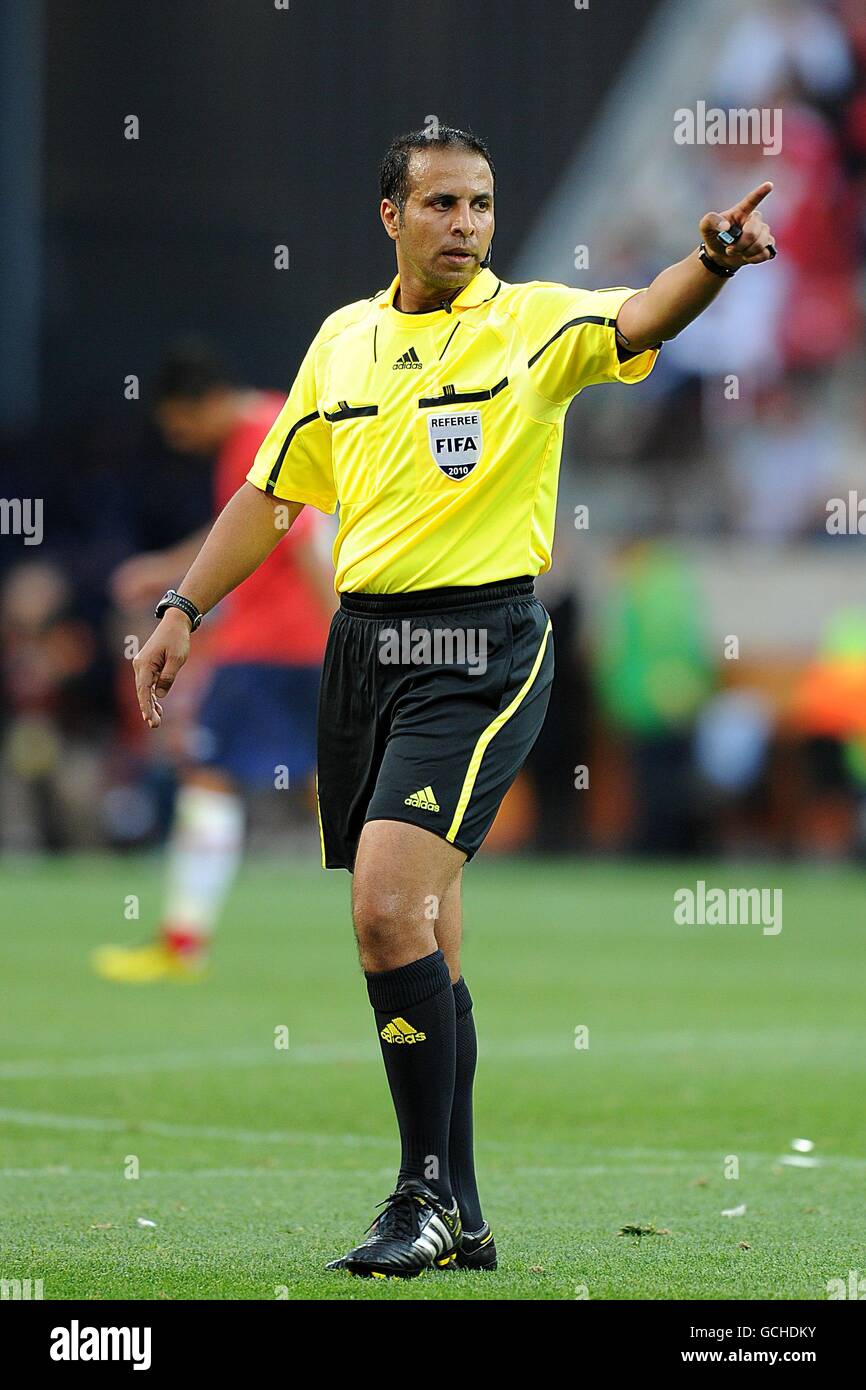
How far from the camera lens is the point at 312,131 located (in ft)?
65.4

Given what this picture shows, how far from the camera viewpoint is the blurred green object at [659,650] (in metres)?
17.3

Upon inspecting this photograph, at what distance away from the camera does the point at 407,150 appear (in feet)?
17.0

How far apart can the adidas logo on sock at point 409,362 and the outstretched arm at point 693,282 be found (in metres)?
0.50

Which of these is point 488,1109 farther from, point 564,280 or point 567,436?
point 564,280

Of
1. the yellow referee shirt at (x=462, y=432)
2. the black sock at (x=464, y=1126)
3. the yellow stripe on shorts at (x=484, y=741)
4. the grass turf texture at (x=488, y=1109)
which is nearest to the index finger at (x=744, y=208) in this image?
the yellow referee shirt at (x=462, y=432)

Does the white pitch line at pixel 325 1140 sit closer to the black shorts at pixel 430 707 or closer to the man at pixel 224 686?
the black shorts at pixel 430 707

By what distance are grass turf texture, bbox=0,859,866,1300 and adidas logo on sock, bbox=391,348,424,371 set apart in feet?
6.39

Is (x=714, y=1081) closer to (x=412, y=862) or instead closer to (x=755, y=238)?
(x=412, y=862)

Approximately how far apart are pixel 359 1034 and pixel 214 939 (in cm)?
344

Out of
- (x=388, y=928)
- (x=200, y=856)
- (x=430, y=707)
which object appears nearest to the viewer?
(x=388, y=928)

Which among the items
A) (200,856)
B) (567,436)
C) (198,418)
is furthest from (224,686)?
(567,436)

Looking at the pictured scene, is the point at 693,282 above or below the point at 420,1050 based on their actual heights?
above

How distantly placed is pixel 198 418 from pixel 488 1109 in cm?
445

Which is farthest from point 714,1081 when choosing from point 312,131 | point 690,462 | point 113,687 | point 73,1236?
point 312,131
